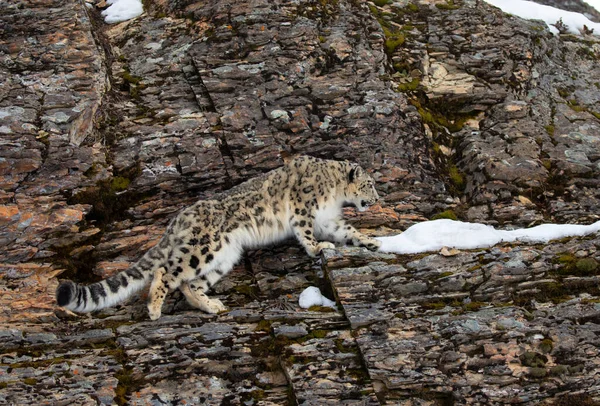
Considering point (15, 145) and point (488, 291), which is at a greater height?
point (15, 145)

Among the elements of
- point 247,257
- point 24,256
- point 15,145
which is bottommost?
point 247,257

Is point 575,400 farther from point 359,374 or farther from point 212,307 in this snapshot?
point 212,307

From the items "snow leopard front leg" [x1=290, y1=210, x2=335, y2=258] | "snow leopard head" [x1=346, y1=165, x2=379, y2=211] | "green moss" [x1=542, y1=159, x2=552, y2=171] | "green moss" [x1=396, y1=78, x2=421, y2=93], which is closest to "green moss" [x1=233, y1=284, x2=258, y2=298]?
"snow leopard front leg" [x1=290, y1=210, x2=335, y2=258]

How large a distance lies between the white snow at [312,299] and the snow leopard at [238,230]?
105 centimetres

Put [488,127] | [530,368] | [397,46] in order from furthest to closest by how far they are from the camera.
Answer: [397,46] → [488,127] → [530,368]

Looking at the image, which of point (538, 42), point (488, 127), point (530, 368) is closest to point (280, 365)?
point (530, 368)

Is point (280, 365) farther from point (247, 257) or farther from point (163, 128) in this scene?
point (163, 128)

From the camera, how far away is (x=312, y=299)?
10.1 meters

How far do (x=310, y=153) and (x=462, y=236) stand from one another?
3.87 m

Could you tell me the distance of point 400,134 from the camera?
44.7ft

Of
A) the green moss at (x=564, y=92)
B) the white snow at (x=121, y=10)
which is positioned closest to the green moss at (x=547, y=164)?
the green moss at (x=564, y=92)

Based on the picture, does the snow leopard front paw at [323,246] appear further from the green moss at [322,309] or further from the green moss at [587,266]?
the green moss at [587,266]

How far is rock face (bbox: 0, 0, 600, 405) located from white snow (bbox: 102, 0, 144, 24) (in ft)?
1.36

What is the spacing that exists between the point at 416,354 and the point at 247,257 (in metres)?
4.02
